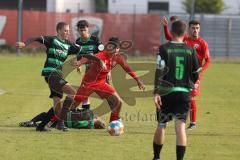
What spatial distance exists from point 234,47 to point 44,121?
3058 cm

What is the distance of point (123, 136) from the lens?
1193 centimetres

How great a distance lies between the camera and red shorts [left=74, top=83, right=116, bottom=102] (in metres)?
12.3

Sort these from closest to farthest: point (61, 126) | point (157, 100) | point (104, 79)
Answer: point (157, 100) → point (61, 126) → point (104, 79)

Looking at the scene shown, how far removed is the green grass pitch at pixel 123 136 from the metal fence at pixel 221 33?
21764 millimetres

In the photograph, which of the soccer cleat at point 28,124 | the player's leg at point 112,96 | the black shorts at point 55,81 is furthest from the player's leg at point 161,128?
the soccer cleat at point 28,124

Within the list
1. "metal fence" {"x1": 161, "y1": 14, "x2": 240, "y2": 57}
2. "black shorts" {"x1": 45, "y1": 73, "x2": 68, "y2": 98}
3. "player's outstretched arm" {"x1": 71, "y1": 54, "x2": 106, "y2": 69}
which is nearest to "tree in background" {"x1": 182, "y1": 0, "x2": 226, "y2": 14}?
"metal fence" {"x1": 161, "y1": 14, "x2": 240, "y2": 57}

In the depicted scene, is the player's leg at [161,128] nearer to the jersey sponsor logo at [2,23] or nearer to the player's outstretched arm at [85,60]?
the player's outstretched arm at [85,60]

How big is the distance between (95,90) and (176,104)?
3349 millimetres

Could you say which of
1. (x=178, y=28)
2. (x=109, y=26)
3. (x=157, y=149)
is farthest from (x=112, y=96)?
(x=109, y=26)

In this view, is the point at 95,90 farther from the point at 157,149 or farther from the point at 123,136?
the point at 157,149

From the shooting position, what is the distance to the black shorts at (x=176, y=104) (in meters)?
9.18

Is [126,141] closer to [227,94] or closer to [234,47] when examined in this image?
[227,94]

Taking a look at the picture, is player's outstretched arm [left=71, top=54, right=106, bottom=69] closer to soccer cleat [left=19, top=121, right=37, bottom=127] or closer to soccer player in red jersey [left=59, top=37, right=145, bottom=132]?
soccer player in red jersey [left=59, top=37, right=145, bottom=132]

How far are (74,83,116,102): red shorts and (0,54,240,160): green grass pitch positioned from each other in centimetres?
61
